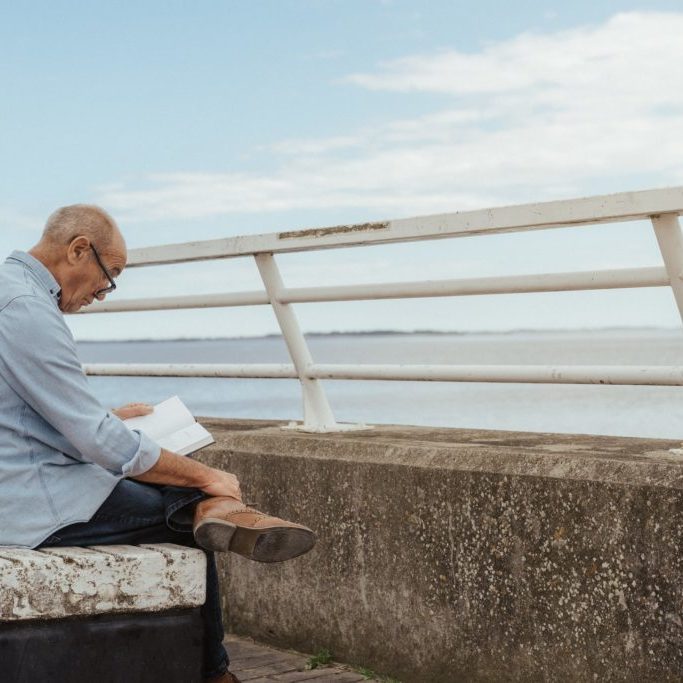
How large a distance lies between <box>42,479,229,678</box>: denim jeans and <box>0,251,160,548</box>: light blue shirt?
0.07 metres

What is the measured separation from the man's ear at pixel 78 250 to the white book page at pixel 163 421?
1.68 ft

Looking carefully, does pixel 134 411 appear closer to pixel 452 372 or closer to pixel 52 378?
pixel 52 378

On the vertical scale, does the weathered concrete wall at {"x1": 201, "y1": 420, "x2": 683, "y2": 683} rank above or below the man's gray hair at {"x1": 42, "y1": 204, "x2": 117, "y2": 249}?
below

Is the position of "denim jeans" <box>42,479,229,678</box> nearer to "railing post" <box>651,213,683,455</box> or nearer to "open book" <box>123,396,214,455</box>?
"open book" <box>123,396,214,455</box>

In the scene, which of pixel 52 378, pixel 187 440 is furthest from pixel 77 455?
pixel 187 440

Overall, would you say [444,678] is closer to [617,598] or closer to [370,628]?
[370,628]

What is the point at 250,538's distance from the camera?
305cm

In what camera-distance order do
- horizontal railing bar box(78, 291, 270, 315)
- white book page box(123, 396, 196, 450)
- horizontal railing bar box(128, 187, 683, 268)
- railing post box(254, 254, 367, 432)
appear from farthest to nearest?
1. horizontal railing bar box(78, 291, 270, 315)
2. railing post box(254, 254, 367, 432)
3. white book page box(123, 396, 196, 450)
4. horizontal railing bar box(128, 187, 683, 268)

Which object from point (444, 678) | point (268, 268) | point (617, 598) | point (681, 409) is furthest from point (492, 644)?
point (681, 409)

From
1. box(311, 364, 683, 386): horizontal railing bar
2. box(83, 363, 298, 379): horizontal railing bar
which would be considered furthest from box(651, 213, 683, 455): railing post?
box(83, 363, 298, 379): horizontal railing bar

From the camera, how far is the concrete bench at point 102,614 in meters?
2.91

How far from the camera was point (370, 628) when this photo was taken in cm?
419

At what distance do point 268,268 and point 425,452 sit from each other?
1.04 meters

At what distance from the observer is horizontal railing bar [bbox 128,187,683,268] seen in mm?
3322
